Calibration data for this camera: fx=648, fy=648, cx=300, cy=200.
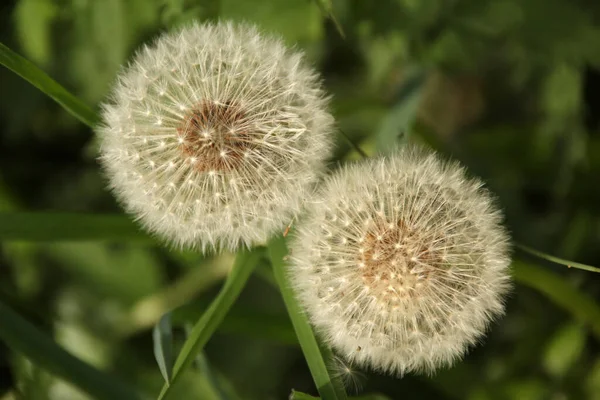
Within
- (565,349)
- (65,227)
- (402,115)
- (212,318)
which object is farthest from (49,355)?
(565,349)

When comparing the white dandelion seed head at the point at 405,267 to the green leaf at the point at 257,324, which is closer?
the white dandelion seed head at the point at 405,267

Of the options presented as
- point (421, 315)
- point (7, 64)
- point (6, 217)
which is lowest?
point (6, 217)

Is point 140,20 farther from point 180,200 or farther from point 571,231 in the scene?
point 571,231

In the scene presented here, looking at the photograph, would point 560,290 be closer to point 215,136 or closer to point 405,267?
point 405,267

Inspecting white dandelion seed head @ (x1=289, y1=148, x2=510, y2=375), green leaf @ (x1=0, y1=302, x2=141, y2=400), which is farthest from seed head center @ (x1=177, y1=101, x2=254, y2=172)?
green leaf @ (x1=0, y1=302, x2=141, y2=400)

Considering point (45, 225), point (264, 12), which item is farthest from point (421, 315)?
point (264, 12)

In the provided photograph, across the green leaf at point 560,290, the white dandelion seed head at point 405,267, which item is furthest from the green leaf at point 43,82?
the green leaf at point 560,290

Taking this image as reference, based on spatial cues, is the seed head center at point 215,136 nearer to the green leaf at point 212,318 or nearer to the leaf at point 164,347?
the green leaf at point 212,318
